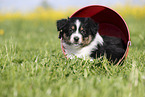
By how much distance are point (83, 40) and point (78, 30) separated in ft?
0.71

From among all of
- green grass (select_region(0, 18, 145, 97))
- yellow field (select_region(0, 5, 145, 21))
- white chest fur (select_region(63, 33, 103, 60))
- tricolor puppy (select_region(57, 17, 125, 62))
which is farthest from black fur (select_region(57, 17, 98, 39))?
yellow field (select_region(0, 5, 145, 21))

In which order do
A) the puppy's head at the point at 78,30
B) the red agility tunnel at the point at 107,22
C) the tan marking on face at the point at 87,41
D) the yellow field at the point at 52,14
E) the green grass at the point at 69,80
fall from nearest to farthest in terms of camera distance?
the green grass at the point at 69,80
the puppy's head at the point at 78,30
the tan marking on face at the point at 87,41
the red agility tunnel at the point at 107,22
the yellow field at the point at 52,14

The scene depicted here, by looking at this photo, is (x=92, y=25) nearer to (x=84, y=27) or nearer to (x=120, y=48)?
(x=84, y=27)

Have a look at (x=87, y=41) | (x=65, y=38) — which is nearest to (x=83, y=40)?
(x=87, y=41)

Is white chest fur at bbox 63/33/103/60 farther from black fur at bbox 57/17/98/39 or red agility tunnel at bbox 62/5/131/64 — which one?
red agility tunnel at bbox 62/5/131/64

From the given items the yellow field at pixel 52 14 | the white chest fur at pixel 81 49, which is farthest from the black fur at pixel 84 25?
the yellow field at pixel 52 14

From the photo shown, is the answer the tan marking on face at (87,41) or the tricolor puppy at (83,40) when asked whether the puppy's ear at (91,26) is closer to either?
the tricolor puppy at (83,40)

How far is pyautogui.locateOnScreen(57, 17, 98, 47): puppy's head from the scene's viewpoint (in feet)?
10.7

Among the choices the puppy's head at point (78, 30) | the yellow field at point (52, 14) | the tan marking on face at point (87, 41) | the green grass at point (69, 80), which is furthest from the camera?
the yellow field at point (52, 14)

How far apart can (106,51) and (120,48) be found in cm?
46

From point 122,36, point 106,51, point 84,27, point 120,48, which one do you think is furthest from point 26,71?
point 122,36

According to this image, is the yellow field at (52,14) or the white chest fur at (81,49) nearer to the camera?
the white chest fur at (81,49)

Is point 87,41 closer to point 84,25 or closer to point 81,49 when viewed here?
point 81,49

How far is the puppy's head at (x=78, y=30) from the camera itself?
10.7 ft
